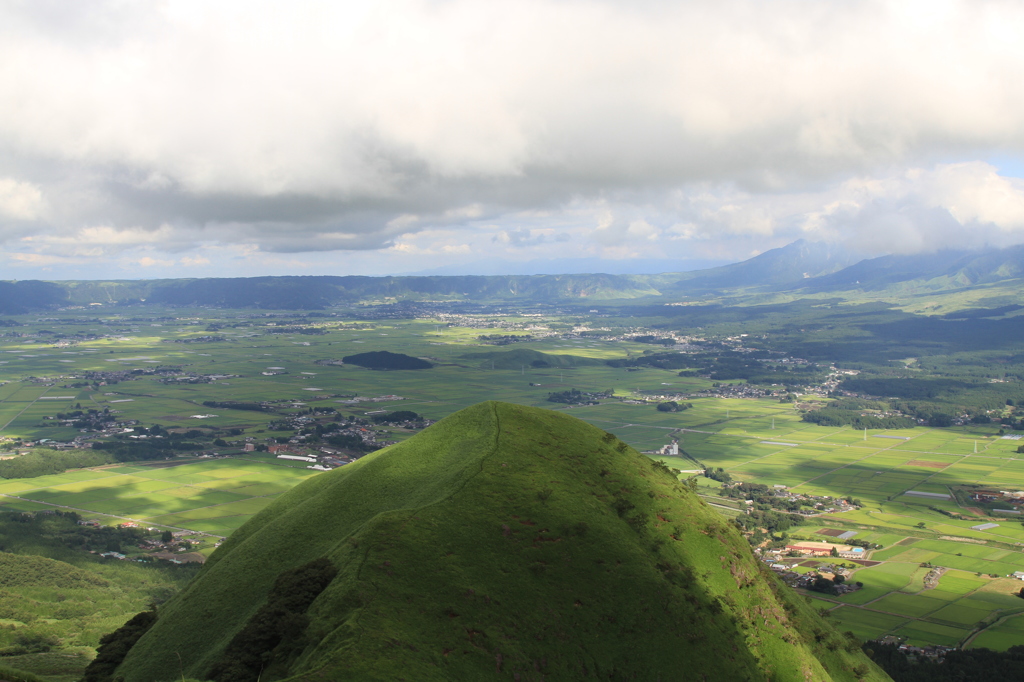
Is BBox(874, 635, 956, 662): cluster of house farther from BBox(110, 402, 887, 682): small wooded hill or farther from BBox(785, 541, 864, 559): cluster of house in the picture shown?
BBox(785, 541, 864, 559): cluster of house

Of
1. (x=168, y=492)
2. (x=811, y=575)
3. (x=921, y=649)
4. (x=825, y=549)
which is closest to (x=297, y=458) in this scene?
(x=168, y=492)

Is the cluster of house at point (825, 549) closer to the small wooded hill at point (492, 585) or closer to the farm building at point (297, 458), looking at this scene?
the small wooded hill at point (492, 585)

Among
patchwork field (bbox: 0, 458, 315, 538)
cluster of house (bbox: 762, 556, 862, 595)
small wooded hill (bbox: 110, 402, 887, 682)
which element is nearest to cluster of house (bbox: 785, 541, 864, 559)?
cluster of house (bbox: 762, 556, 862, 595)

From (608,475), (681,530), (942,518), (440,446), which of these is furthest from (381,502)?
(942,518)

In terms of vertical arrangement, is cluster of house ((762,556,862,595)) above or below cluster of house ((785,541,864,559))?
above

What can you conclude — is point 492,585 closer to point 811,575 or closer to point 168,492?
point 811,575

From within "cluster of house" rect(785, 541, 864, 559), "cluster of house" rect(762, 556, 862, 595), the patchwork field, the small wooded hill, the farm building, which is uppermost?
the small wooded hill

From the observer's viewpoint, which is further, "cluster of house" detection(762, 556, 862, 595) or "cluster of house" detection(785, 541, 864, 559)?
"cluster of house" detection(785, 541, 864, 559)

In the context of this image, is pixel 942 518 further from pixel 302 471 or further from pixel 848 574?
pixel 302 471
